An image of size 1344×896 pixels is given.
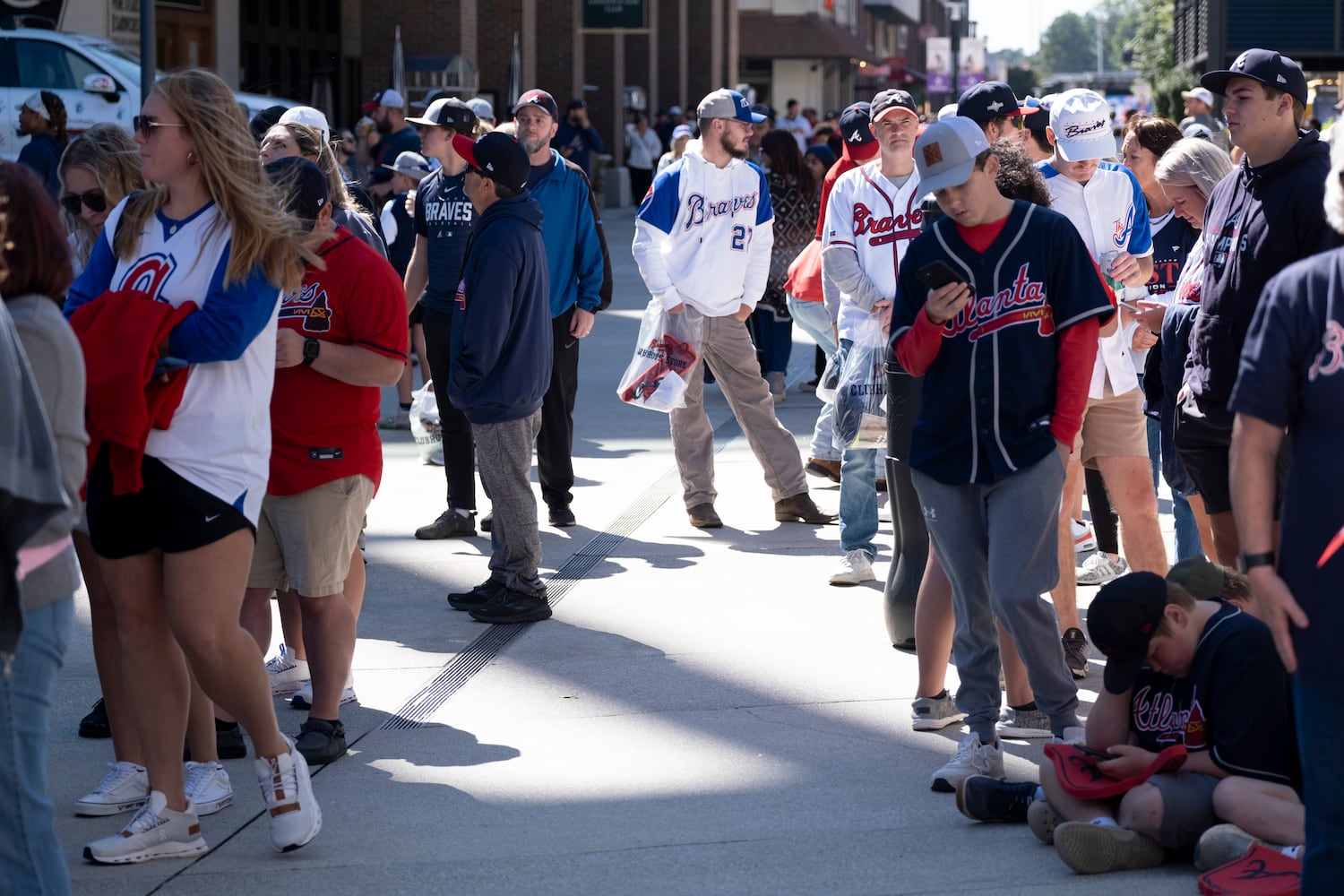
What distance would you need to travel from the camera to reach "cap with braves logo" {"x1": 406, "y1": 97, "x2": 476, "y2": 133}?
27.2 ft

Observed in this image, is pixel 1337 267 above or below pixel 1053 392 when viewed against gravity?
above

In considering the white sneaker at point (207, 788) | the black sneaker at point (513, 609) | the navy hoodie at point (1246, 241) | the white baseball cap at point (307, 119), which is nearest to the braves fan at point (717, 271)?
the black sneaker at point (513, 609)

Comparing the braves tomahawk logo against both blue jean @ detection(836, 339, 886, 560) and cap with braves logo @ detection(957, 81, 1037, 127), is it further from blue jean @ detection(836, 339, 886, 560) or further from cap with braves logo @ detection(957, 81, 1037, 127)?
blue jean @ detection(836, 339, 886, 560)

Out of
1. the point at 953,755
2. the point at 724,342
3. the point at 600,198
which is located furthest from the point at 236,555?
the point at 600,198

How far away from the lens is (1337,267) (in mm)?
3119

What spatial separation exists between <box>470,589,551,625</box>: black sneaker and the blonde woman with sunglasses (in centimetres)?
247

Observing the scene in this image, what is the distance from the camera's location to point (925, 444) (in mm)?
4906

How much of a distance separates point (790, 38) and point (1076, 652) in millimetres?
53708

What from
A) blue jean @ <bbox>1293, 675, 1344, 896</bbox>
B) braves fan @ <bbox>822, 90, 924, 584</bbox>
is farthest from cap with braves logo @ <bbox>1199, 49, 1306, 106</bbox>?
blue jean @ <bbox>1293, 675, 1344, 896</bbox>

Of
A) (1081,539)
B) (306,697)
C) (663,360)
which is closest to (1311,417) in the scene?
(306,697)

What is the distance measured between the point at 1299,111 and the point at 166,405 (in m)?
3.40

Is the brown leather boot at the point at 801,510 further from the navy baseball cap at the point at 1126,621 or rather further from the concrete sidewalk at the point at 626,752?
the navy baseball cap at the point at 1126,621

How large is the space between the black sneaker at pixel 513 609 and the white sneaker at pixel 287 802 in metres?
2.42

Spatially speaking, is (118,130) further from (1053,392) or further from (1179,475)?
(1179,475)
